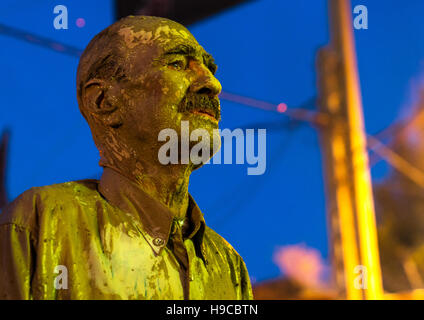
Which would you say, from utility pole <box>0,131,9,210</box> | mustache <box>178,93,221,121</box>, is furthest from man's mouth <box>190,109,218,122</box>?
utility pole <box>0,131,9,210</box>

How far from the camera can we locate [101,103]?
83.4 inches

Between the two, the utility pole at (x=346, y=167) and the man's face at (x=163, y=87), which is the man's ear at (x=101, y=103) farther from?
the utility pole at (x=346, y=167)

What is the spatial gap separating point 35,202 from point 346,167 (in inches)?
183

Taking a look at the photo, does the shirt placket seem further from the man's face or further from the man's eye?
the man's eye

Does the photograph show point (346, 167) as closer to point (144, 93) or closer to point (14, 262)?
point (144, 93)

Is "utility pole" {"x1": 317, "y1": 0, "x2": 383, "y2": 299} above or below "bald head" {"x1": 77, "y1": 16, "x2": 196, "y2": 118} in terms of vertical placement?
above

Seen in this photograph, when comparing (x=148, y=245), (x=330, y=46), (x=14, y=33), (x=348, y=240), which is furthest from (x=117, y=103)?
(x=330, y=46)

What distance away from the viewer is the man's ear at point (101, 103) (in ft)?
6.84

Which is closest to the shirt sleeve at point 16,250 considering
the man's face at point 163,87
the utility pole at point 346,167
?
the man's face at point 163,87

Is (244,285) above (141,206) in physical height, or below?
below

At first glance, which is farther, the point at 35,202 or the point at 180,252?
the point at 180,252

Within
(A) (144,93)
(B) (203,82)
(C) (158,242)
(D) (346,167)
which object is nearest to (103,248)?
(C) (158,242)

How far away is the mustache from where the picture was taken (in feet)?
6.70

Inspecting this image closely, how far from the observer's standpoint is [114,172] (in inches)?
82.4
